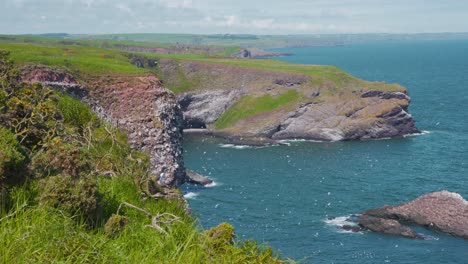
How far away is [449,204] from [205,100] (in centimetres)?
8540

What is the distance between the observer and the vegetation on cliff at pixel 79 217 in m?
6.81

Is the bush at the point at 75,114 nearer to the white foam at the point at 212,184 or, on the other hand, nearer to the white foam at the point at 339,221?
the white foam at the point at 339,221

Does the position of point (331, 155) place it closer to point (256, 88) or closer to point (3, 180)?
point (256, 88)

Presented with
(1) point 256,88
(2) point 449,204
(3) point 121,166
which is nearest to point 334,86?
(1) point 256,88

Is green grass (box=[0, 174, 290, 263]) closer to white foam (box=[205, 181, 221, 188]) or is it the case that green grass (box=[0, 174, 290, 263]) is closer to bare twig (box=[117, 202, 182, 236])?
bare twig (box=[117, 202, 182, 236])

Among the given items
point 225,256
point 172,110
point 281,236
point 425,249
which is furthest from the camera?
point 172,110

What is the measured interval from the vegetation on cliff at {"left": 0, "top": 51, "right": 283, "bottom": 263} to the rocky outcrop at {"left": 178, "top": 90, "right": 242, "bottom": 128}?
11701cm

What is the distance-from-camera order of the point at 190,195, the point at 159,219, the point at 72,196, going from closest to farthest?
the point at 72,196, the point at 159,219, the point at 190,195

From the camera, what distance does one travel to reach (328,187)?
7106 cm

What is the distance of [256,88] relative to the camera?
134m

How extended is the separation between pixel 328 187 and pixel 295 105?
51071mm

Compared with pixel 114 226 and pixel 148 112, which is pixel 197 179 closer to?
pixel 148 112

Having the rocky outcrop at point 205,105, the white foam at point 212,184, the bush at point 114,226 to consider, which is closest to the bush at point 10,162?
the bush at point 114,226

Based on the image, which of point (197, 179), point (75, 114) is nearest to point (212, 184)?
point (197, 179)
